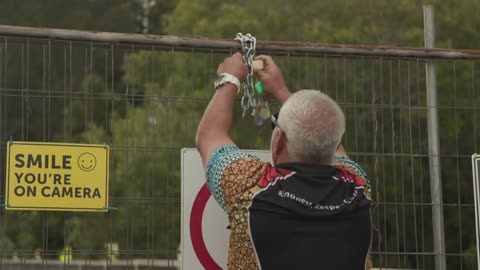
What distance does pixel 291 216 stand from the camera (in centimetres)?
343

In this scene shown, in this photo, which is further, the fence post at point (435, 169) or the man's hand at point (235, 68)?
the fence post at point (435, 169)

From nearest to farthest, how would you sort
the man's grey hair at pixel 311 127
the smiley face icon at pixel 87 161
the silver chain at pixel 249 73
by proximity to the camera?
the man's grey hair at pixel 311 127 < the silver chain at pixel 249 73 < the smiley face icon at pixel 87 161

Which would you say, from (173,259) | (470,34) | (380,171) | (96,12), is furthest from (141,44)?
(96,12)

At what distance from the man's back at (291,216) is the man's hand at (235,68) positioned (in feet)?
1.87

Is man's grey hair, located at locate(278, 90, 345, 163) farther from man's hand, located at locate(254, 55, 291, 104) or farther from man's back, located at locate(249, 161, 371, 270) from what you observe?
man's hand, located at locate(254, 55, 291, 104)

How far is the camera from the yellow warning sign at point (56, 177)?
5703 mm

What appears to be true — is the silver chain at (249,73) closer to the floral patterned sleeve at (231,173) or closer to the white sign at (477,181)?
the floral patterned sleeve at (231,173)

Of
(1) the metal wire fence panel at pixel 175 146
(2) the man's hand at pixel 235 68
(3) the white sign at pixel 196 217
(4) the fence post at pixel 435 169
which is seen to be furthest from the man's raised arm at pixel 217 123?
(4) the fence post at pixel 435 169

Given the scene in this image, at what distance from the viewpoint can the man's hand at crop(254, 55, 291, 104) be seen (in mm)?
4262

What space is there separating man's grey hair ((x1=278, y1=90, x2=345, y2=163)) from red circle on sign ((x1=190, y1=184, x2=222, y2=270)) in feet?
7.55

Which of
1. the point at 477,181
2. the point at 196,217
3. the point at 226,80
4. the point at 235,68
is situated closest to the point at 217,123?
the point at 226,80

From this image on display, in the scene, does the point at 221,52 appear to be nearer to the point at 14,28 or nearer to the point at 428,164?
the point at 14,28

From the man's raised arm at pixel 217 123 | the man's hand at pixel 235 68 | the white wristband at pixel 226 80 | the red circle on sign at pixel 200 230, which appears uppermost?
the man's hand at pixel 235 68

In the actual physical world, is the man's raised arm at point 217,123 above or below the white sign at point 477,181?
above
